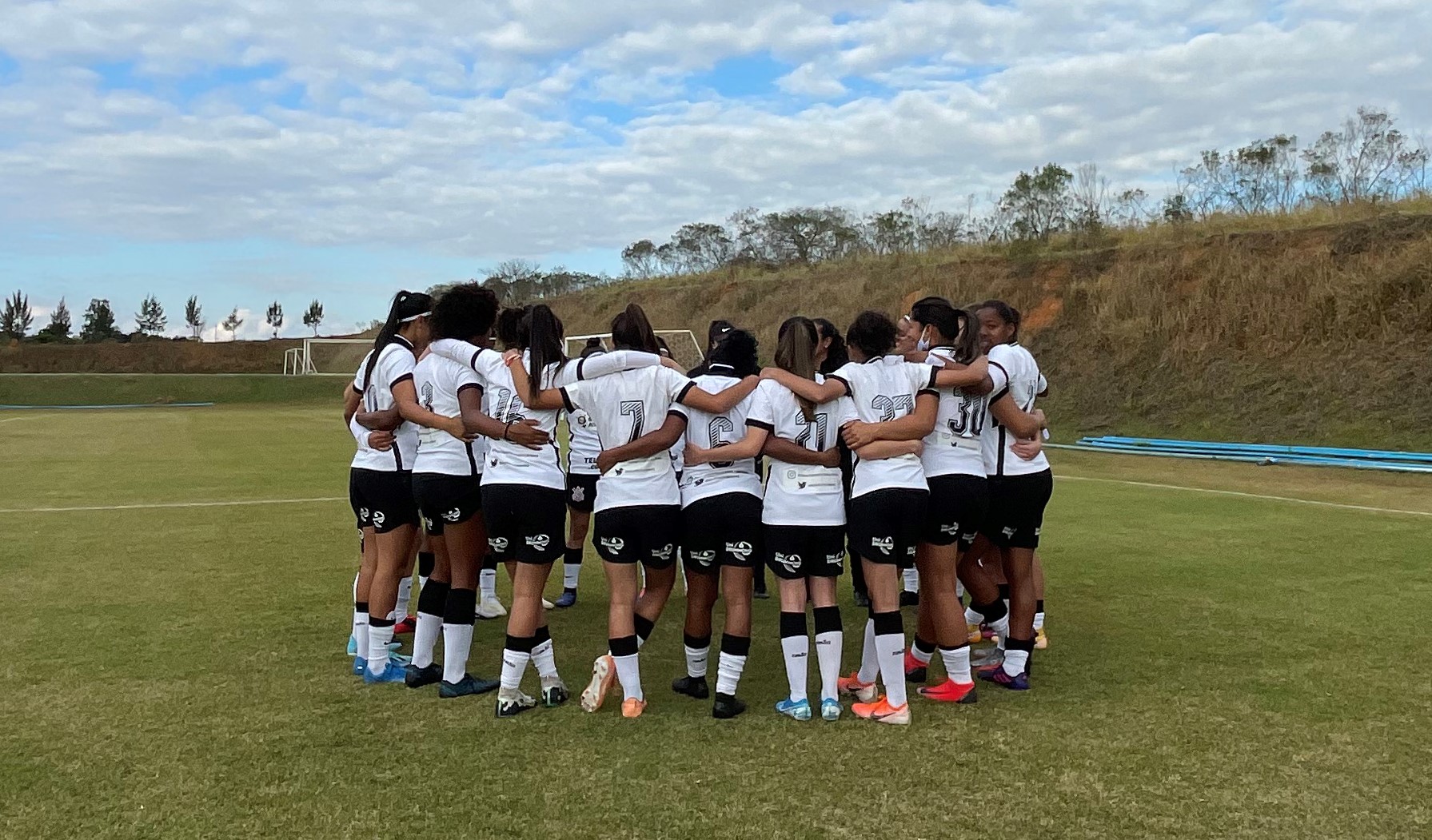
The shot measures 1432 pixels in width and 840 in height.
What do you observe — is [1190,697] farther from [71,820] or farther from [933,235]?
[933,235]

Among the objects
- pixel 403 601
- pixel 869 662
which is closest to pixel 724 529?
pixel 869 662

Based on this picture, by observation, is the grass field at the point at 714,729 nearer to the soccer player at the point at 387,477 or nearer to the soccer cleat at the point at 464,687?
the soccer cleat at the point at 464,687

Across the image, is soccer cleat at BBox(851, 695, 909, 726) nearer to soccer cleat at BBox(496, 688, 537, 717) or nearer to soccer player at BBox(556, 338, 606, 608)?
soccer cleat at BBox(496, 688, 537, 717)

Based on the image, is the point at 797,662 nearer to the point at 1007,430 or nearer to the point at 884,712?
the point at 884,712

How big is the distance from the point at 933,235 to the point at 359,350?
4291cm

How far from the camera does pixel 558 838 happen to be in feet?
12.2

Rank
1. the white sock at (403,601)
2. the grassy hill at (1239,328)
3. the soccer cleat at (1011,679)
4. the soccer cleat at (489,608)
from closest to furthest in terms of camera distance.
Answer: the soccer cleat at (1011,679) < the white sock at (403,601) < the soccer cleat at (489,608) < the grassy hill at (1239,328)

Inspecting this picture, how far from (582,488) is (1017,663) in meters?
3.31

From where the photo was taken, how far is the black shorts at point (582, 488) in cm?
739

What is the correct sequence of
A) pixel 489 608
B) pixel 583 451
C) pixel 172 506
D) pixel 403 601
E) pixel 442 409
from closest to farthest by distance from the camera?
pixel 442 409
pixel 403 601
pixel 583 451
pixel 489 608
pixel 172 506

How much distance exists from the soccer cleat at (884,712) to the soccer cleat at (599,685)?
1255 millimetres

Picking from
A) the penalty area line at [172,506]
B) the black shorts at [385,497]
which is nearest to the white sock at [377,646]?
the black shorts at [385,497]

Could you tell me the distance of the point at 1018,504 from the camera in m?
5.72

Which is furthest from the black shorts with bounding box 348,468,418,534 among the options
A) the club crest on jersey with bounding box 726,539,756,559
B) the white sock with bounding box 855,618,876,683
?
the white sock with bounding box 855,618,876,683
